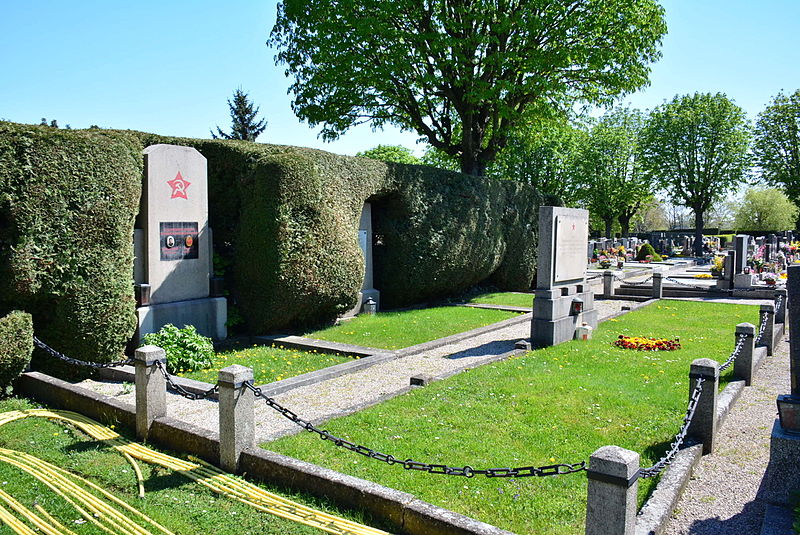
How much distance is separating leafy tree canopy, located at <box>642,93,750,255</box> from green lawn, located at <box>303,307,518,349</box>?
3408 cm

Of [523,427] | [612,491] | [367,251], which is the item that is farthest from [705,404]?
[367,251]

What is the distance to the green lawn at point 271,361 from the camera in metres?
9.41

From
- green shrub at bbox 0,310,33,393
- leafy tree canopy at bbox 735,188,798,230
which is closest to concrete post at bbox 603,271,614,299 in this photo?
green shrub at bbox 0,310,33,393

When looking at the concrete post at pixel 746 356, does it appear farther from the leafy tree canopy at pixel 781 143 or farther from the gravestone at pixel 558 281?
the leafy tree canopy at pixel 781 143

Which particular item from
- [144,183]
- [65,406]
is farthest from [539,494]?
[144,183]

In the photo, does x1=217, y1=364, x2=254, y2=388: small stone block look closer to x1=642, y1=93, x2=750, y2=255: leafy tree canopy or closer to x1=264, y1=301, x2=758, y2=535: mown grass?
x1=264, y1=301, x2=758, y2=535: mown grass

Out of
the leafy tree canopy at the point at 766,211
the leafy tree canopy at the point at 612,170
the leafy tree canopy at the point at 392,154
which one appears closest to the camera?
the leafy tree canopy at the point at 612,170

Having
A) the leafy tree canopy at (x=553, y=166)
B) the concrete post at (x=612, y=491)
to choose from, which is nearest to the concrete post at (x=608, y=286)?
the concrete post at (x=612, y=491)

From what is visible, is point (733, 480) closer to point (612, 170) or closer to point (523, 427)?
point (523, 427)

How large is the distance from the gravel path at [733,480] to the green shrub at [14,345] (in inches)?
334

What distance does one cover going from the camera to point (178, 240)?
11.2 metres

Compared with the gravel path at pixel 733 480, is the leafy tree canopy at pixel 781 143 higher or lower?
higher

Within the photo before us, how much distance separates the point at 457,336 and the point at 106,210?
742 centimetres

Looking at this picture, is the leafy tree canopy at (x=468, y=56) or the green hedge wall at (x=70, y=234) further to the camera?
the leafy tree canopy at (x=468, y=56)
